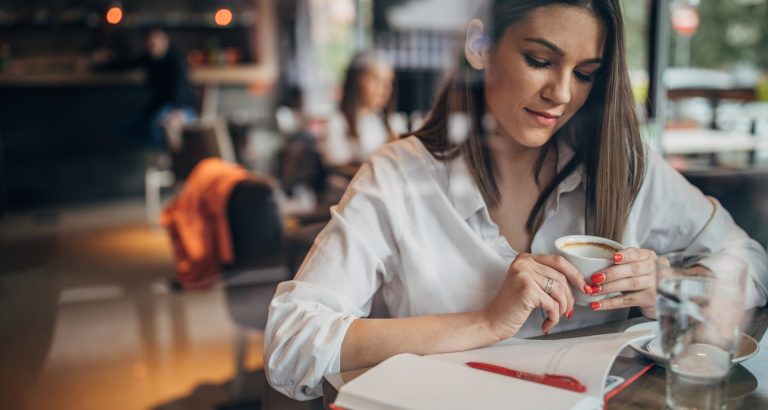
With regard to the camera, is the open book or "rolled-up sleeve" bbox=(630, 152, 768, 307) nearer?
the open book

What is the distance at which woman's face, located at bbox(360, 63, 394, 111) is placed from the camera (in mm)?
3494

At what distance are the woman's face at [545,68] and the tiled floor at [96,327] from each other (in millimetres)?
1324

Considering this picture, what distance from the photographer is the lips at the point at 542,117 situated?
1012 millimetres

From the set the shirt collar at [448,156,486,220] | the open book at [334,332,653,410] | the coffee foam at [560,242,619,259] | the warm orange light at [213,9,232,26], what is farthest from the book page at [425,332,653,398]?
the warm orange light at [213,9,232,26]

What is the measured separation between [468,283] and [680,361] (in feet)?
1.23

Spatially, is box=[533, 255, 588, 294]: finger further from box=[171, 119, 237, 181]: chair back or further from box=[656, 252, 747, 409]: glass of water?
box=[171, 119, 237, 181]: chair back

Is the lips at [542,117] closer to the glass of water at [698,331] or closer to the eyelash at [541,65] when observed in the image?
the eyelash at [541,65]

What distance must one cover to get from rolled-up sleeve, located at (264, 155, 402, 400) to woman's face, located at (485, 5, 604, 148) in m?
0.22

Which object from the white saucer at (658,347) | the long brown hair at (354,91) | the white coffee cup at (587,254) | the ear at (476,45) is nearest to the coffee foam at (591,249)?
the white coffee cup at (587,254)

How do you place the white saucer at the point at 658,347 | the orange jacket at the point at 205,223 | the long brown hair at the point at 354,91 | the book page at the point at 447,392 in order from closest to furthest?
the book page at the point at 447,392, the white saucer at the point at 658,347, the orange jacket at the point at 205,223, the long brown hair at the point at 354,91

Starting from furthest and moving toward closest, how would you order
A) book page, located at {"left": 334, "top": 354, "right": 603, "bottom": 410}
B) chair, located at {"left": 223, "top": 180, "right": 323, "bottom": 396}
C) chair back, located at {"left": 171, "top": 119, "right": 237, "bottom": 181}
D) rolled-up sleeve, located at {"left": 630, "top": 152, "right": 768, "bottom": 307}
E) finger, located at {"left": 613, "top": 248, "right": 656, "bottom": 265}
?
chair back, located at {"left": 171, "top": 119, "right": 237, "bottom": 181} → chair, located at {"left": 223, "top": 180, "right": 323, "bottom": 396} → rolled-up sleeve, located at {"left": 630, "top": 152, "right": 768, "bottom": 307} → finger, located at {"left": 613, "top": 248, "right": 656, "bottom": 265} → book page, located at {"left": 334, "top": 354, "right": 603, "bottom": 410}

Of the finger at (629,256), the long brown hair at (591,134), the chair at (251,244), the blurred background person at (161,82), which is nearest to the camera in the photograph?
the finger at (629,256)

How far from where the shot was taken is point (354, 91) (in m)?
3.60

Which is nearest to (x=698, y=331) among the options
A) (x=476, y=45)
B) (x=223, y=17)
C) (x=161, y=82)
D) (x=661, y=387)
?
(x=661, y=387)
